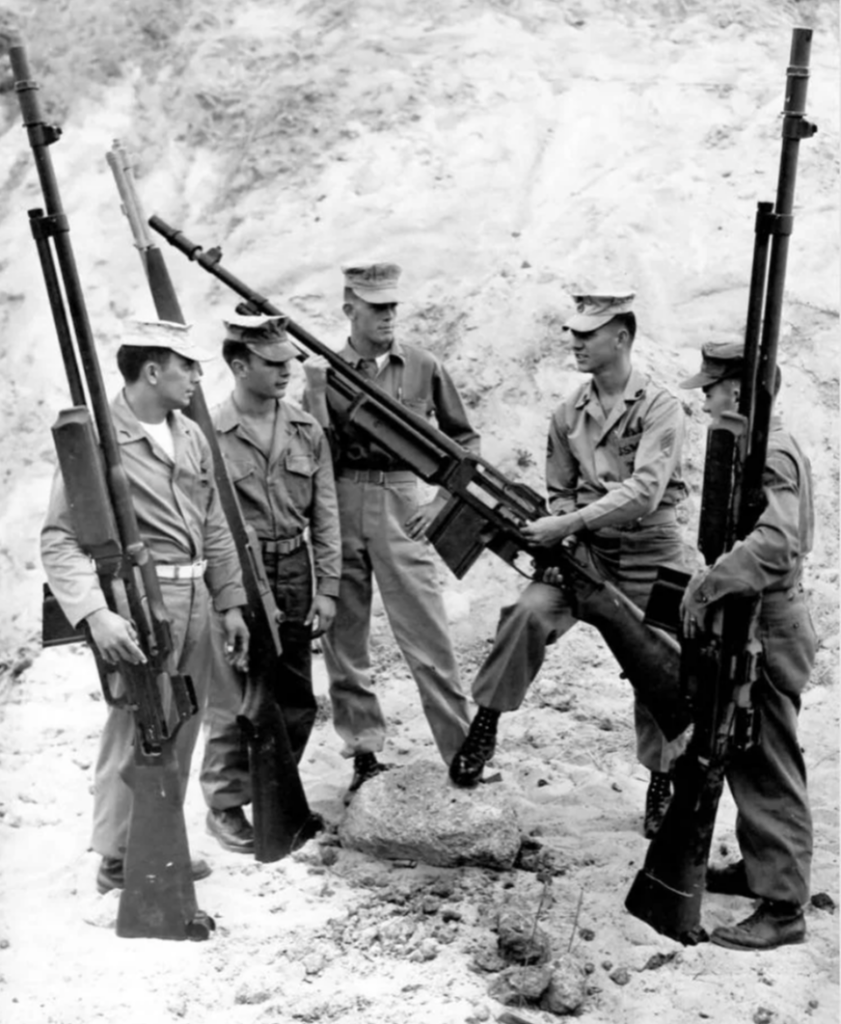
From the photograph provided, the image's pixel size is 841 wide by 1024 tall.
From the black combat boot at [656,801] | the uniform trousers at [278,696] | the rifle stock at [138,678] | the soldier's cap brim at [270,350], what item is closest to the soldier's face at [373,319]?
the soldier's cap brim at [270,350]

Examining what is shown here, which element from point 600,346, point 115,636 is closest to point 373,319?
point 600,346

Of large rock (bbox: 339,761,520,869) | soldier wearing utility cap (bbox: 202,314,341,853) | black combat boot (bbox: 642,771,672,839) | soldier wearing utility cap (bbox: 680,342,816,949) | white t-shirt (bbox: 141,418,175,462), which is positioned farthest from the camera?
black combat boot (bbox: 642,771,672,839)

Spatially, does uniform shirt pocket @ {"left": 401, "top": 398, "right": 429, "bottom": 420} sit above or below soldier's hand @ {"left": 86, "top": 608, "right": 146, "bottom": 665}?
above

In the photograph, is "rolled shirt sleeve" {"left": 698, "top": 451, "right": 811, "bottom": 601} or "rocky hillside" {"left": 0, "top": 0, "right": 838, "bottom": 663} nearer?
"rolled shirt sleeve" {"left": 698, "top": 451, "right": 811, "bottom": 601}

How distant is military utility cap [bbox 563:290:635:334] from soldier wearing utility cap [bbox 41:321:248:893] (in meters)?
1.52

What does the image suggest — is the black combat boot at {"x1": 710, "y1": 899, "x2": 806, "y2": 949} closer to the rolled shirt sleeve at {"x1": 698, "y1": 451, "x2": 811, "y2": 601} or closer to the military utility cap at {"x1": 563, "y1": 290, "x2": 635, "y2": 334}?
the rolled shirt sleeve at {"x1": 698, "y1": 451, "x2": 811, "y2": 601}

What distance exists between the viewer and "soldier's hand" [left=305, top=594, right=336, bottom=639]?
569 cm

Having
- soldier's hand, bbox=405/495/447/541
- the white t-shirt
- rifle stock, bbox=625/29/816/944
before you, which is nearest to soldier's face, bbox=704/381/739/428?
rifle stock, bbox=625/29/816/944

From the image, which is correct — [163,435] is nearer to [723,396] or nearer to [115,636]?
[115,636]

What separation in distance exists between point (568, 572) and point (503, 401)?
293 centimetres

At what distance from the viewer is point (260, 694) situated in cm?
542

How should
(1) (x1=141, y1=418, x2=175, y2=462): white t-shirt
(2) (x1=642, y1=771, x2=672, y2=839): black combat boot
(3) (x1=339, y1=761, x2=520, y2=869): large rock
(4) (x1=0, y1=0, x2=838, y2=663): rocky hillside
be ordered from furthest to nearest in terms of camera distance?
(4) (x1=0, y1=0, x2=838, y2=663): rocky hillside
(2) (x1=642, y1=771, x2=672, y2=839): black combat boot
(3) (x1=339, y1=761, x2=520, y2=869): large rock
(1) (x1=141, y1=418, x2=175, y2=462): white t-shirt

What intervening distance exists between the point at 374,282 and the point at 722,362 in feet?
5.47

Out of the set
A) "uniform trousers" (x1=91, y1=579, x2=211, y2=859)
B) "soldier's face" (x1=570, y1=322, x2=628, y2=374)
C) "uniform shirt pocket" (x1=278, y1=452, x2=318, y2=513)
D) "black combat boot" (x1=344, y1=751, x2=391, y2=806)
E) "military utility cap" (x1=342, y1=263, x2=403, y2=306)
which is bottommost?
"black combat boot" (x1=344, y1=751, x2=391, y2=806)
